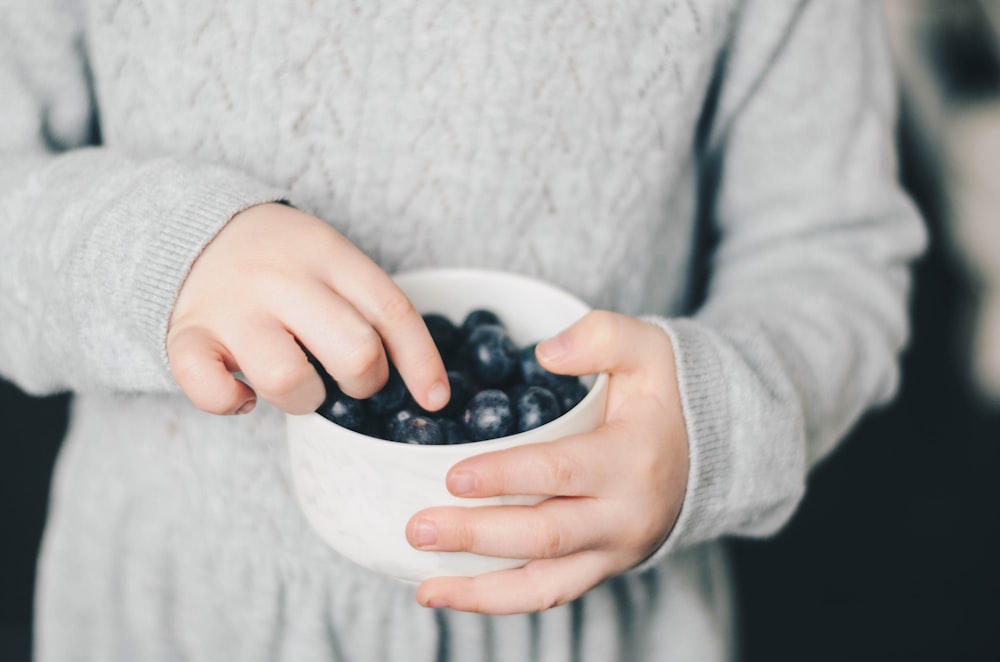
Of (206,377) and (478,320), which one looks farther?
(478,320)

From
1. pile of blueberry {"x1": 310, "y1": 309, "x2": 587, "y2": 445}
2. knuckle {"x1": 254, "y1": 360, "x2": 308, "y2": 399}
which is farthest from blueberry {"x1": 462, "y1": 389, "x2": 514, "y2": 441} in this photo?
knuckle {"x1": 254, "y1": 360, "x2": 308, "y2": 399}

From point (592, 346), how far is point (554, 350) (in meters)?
0.02

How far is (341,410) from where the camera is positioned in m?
0.42

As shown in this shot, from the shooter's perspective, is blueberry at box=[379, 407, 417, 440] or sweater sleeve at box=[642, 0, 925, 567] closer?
blueberry at box=[379, 407, 417, 440]

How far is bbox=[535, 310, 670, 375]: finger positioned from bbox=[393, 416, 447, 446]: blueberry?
0.07 meters

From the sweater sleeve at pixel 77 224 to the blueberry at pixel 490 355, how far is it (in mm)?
140

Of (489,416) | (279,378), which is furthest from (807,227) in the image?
(279,378)

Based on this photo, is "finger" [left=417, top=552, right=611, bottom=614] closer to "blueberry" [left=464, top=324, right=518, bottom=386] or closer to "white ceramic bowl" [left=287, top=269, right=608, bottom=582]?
"white ceramic bowl" [left=287, top=269, right=608, bottom=582]

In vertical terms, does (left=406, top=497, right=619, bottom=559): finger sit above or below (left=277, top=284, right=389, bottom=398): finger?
below

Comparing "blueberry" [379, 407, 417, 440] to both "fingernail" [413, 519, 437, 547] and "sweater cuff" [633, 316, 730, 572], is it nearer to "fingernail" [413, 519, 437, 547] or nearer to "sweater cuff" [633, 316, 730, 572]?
"fingernail" [413, 519, 437, 547]

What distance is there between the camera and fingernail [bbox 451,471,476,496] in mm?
379

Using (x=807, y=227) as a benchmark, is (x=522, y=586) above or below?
below

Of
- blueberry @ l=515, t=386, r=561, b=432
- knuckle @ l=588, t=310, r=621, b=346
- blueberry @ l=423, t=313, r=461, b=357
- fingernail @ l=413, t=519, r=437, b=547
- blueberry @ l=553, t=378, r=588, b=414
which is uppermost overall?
knuckle @ l=588, t=310, r=621, b=346

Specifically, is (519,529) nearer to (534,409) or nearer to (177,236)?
(534,409)
